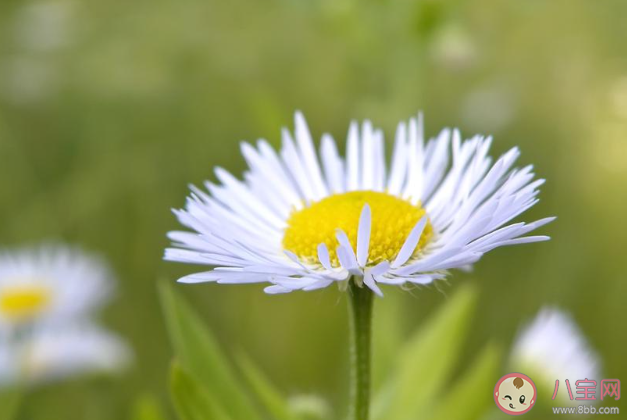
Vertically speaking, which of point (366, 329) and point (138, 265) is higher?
point (138, 265)

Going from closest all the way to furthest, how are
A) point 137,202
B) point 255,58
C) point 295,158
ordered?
point 295,158, point 137,202, point 255,58

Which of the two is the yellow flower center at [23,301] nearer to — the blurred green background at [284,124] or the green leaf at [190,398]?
the blurred green background at [284,124]

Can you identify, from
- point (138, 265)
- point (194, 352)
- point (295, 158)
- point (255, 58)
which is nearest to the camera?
point (194, 352)

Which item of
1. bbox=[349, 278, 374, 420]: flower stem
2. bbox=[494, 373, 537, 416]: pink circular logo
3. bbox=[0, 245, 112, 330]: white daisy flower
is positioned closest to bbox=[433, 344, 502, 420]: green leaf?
bbox=[494, 373, 537, 416]: pink circular logo

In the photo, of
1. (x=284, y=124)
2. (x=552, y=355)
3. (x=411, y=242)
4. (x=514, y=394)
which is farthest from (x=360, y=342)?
(x=284, y=124)

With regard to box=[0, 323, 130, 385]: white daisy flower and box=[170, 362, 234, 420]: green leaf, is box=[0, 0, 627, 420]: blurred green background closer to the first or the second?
box=[0, 323, 130, 385]: white daisy flower

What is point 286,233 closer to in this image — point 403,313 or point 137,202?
point 403,313

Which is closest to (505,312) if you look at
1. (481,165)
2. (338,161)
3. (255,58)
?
(338,161)
